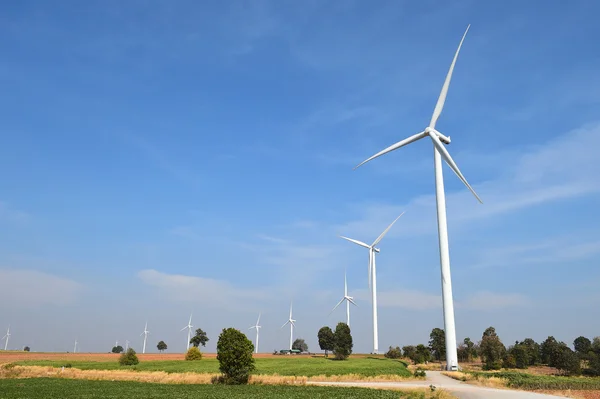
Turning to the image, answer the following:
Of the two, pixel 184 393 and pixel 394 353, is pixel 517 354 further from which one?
pixel 184 393

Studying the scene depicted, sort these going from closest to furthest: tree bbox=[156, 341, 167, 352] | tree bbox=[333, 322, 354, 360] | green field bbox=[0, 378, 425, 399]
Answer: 1. green field bbox=[0, 378, 425, 399]
2. tree bbox=[333, 322, 354, 360]
3. tree bbox=[156, 341, 167, 352]

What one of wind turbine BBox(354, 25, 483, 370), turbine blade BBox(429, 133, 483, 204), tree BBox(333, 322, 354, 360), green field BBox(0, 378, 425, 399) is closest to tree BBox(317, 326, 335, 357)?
tree BBox(333, 322, 354, 360)

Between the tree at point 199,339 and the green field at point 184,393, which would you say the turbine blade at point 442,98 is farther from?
the tree at point 199,339

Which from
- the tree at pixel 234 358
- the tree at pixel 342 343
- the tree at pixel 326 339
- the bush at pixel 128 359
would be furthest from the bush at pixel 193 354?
the tree at pixel 234 358

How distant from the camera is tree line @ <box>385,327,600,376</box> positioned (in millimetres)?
83562

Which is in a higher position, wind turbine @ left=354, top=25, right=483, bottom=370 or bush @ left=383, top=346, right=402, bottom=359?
wind turbine @ left=354, top=25, right=483, bottom=370

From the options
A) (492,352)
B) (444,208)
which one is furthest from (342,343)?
(444,208)

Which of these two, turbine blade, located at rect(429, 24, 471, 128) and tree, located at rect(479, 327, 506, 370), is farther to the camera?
tree, located at rect(479, 327, 506, 370)

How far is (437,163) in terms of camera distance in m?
68.8

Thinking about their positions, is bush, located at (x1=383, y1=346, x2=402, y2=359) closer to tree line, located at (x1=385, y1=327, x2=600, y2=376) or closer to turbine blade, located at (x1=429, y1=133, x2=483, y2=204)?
tree line, located at (x1=385, y1=327, x2=600, y2=376)

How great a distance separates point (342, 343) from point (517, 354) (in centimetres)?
4236

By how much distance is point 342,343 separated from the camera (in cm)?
10775

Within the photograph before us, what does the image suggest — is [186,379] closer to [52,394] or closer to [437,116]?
[52,394]

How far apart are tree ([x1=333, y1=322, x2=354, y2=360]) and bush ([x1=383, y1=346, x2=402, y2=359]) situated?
21.8m
